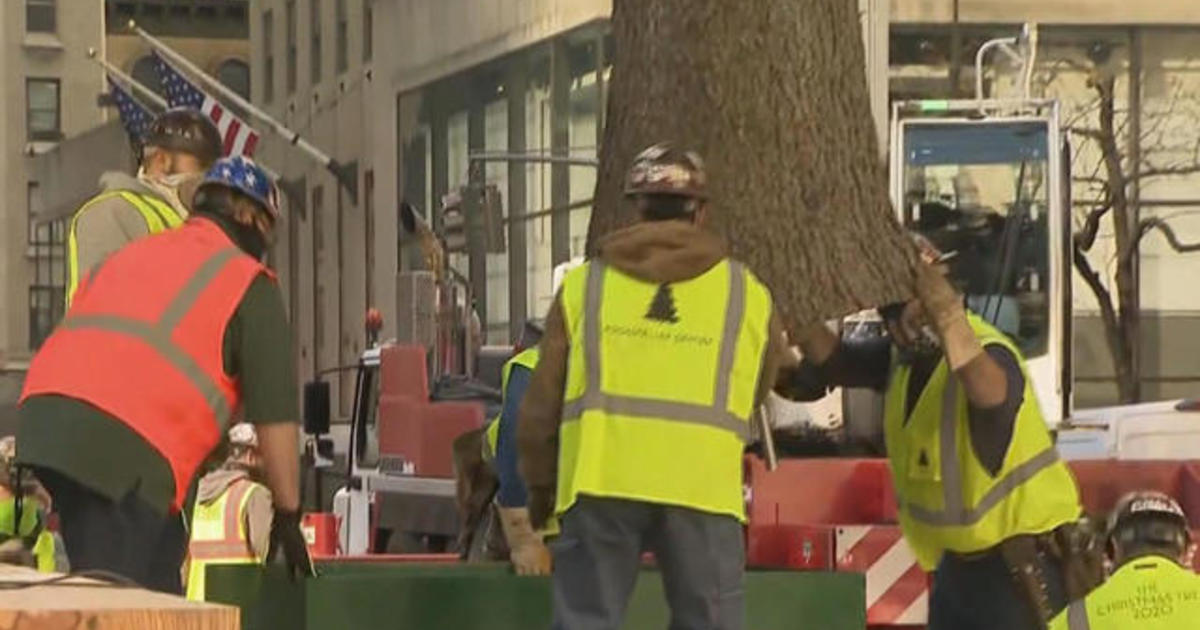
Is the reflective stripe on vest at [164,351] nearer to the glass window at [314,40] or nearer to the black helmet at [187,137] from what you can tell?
the black helmet at [187,137]

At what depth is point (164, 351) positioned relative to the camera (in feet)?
25.8

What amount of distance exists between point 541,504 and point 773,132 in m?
3.16

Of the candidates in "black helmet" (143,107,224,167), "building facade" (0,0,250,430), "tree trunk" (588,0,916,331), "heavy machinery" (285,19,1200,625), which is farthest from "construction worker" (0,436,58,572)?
"building facade" (0,0,250,430)

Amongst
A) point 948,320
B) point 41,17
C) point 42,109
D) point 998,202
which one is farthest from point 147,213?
point 41,17

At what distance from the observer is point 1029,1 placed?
3606 cm

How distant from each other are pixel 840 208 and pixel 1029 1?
2514 cm

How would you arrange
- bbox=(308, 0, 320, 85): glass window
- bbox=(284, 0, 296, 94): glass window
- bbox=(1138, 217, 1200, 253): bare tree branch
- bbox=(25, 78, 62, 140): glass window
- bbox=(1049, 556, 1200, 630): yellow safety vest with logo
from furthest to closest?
1. bbox=(25, 78, 62, 140): glass window
2. bbox=(284, 0, 296, 94): glass window
3. bbox=(308, 0, 320, 85): glass window
4. bbox=(1138, 217, 1200, 253): bare tree branch
5. bbox=(1049, 556, 1200, 630): yellow safety vest with logo

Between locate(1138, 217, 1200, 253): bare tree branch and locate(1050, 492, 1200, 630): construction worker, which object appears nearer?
locate(1050, 492, 1200, 630): construction worker

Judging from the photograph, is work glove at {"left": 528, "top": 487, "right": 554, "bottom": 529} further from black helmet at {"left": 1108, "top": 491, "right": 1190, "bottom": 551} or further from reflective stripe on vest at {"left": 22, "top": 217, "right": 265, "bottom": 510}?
black helmet at {"left": 1108, "top": 491, "right": 1190, "bottom": 551}

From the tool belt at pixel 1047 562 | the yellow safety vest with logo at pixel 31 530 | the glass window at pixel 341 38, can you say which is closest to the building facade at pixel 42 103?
the glass window at pixel 341 38

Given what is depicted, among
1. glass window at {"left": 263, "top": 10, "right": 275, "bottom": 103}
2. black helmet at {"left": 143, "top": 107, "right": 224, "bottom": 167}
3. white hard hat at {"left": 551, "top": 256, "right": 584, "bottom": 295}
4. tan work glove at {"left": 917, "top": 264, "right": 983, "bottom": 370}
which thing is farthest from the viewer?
glass window at {"left": 263, "top": 10, "right": 275, "bottom": 103}

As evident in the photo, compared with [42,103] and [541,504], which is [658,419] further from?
[42,103]

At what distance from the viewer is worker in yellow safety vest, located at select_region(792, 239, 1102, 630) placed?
870 cm

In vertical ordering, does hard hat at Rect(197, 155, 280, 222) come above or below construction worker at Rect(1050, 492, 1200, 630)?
above
